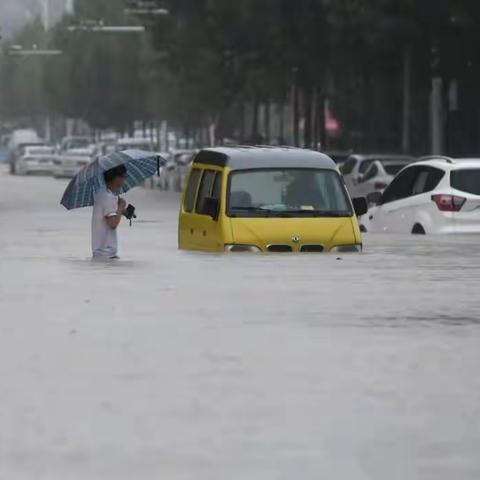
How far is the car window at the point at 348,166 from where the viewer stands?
51.7 m

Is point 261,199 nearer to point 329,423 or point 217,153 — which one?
point 217,153

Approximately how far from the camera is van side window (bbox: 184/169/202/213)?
2630 centimetres

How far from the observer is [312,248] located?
81.4 feet

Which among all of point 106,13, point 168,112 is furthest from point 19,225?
point 106,13

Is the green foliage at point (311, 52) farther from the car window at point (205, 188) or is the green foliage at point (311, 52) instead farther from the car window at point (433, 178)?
the car window at point (205, 188)

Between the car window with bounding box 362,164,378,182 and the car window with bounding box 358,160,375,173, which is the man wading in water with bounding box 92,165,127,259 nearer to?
the car window with bounding box 362,164,378,182

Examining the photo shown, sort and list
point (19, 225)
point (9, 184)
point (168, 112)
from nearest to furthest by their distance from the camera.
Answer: point (19, 225)
point (9, 184)
point (168, 112)

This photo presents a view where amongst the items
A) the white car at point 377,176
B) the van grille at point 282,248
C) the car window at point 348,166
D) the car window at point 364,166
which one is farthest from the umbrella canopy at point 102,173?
the car window at point 348,166

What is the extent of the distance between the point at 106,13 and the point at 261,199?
10803cm

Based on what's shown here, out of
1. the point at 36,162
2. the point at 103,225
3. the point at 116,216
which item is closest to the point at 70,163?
the point at 36,162

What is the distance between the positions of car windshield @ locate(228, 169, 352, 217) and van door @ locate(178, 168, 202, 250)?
2.82 ft

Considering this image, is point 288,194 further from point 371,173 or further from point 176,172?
point 176,172

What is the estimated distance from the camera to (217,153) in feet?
85.5

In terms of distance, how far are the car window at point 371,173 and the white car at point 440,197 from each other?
1827cm
